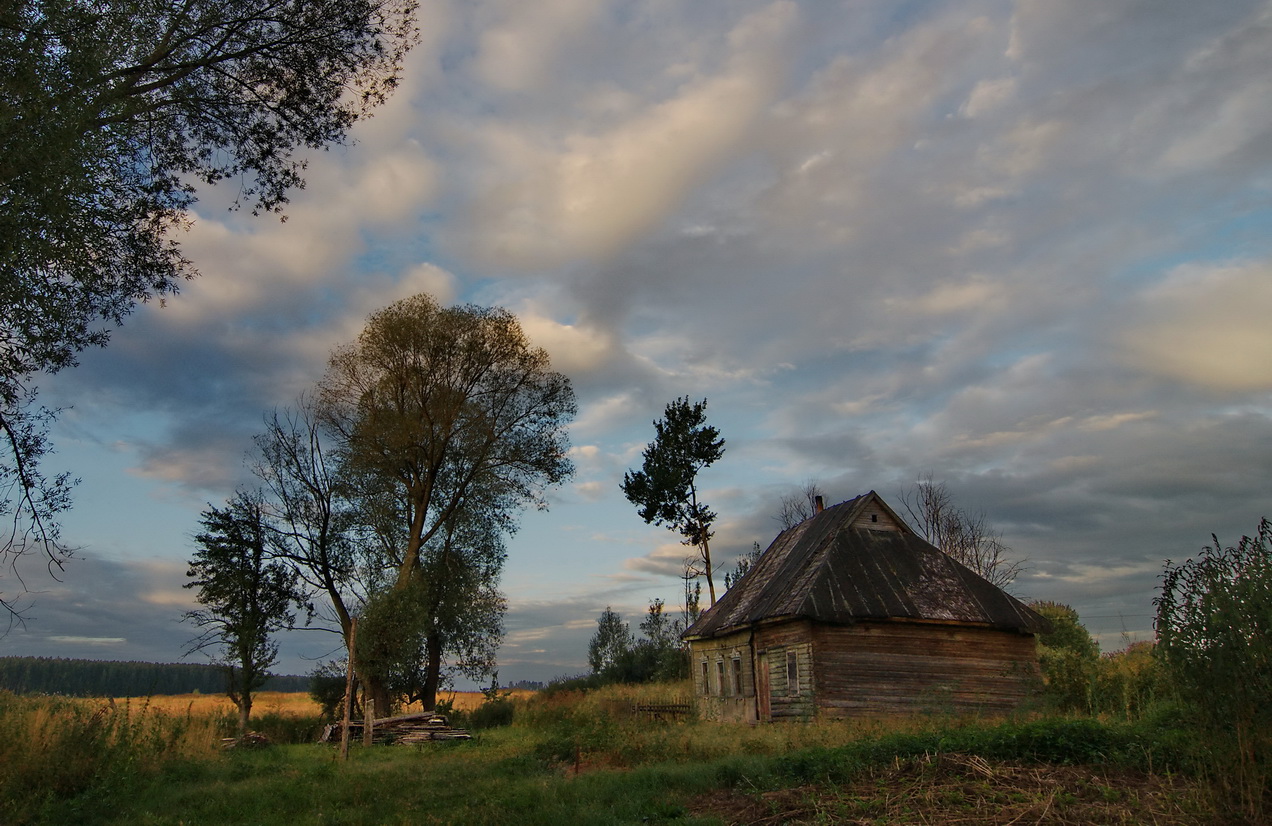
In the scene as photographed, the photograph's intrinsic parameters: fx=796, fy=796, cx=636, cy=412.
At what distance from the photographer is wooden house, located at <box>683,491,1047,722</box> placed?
21.9 metres

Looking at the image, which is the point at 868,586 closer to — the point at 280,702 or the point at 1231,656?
the point at 1231,656

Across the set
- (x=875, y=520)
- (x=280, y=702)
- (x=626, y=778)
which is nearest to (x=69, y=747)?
(x=626, y=778)

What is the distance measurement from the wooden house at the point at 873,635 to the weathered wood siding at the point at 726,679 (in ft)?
0.23

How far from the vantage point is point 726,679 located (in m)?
27.5

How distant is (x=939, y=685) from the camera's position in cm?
2228

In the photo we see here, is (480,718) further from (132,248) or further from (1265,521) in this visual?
(1265,521)

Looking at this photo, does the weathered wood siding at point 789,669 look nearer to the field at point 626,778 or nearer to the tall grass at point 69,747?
the field at point 626,778

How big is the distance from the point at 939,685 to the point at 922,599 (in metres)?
2.43

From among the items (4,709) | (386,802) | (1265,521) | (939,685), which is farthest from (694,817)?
(939,685)

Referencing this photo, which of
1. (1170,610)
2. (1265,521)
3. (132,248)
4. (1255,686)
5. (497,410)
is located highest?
(497,410)

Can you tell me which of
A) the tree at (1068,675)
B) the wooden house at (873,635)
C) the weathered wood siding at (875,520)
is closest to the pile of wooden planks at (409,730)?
the wooden house at (873,635)

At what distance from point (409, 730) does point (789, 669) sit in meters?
11.5

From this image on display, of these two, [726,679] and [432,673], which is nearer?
[726,679]

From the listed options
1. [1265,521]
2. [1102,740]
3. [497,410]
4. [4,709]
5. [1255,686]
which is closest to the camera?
[1255,686]
